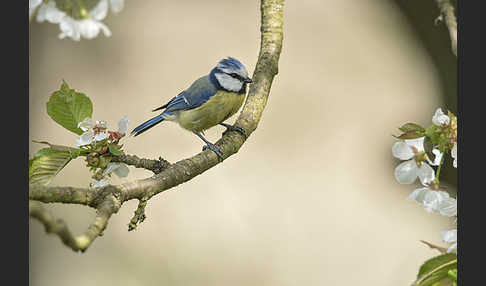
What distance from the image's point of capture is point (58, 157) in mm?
704

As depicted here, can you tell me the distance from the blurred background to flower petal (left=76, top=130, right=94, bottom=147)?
0.85 m

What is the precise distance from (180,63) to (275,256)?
0.63m

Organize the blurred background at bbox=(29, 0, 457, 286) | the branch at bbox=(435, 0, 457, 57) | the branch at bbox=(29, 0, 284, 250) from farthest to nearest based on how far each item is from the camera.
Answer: the blurred background at bbox=(29, 0, 457, 286) → the branch at bbox=(435, 0, 457, 57) → the branch at bbox=(29, 0, 284, 250)

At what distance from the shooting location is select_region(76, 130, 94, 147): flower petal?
2.31 feet

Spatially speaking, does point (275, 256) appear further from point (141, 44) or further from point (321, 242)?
point (141, 44)

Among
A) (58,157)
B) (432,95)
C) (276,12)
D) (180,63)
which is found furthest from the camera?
(432,95)

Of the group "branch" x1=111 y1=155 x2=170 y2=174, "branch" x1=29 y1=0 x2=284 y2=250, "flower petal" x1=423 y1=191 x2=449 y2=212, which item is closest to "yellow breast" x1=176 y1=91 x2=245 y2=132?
"branch" x1=29 y1=0 x2=284 y2=250

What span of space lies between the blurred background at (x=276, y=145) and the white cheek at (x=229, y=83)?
48cm

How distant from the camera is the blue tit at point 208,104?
110 centimetres

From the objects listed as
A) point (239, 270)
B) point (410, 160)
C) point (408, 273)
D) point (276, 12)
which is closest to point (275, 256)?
point (239, 270)

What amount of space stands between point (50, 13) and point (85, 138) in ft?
0.51

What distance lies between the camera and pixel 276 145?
5.76 ft

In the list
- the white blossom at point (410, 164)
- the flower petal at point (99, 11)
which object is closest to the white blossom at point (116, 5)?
the flower petal at point (99, 11)

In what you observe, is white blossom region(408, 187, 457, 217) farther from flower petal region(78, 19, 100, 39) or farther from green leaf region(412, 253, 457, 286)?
flower petal region(78, 19, 100, 39)
